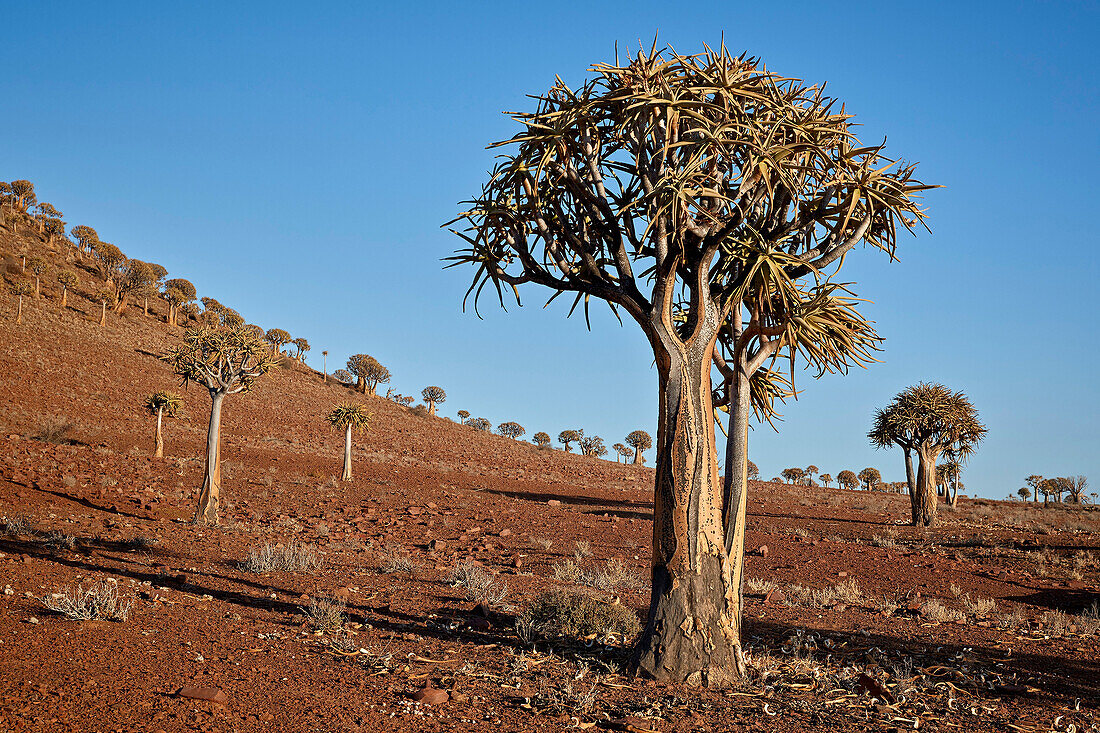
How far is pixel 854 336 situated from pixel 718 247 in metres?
1.74

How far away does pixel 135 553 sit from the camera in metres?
12.6

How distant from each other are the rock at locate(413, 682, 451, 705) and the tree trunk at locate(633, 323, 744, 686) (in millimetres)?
2040

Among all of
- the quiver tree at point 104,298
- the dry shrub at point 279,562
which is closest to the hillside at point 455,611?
the dry shrub at point 279,562

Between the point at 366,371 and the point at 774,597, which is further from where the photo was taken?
the point at 366,371

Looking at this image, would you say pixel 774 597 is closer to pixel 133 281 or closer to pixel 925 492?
pixel 925 492

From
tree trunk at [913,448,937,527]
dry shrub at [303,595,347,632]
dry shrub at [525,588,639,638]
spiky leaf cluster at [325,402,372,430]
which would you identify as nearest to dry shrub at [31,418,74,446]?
spiky leaf cluster at [325,402,372,430]

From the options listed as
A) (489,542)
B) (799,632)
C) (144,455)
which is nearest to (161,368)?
(144,455)

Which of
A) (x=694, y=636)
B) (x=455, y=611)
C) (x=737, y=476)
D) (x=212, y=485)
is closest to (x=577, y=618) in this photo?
(x=455, y=611)

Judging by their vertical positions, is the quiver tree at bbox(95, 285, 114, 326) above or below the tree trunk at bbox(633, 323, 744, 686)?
above

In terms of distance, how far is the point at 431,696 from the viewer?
6.13 metres

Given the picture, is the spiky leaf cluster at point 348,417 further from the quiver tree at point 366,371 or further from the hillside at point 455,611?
the quiver tree at point 366,371

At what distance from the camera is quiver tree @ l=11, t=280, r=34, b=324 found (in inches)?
1783

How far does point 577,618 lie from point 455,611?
6.25ft

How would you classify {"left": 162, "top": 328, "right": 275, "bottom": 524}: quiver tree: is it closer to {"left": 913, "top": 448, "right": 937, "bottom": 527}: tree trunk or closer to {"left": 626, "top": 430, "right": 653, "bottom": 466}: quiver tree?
{"left": 913, "top": 448, "right": 937, "bottom": 527}: tree trunk
